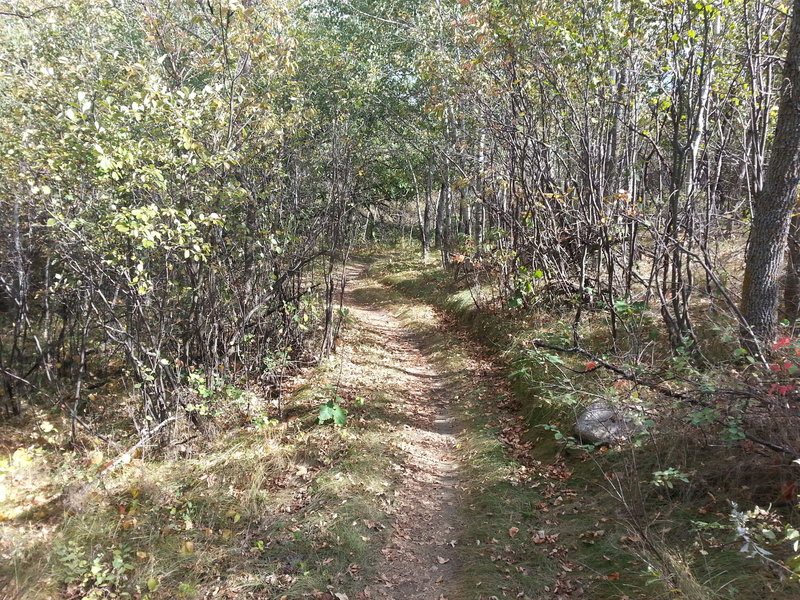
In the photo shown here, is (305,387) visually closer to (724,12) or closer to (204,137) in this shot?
(204,137)

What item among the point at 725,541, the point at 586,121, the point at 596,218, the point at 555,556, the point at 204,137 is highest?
the point at 586,121

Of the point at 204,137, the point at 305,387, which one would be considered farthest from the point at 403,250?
the point at 204,137

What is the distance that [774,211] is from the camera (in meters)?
5.41

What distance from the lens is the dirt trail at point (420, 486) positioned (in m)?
4.66

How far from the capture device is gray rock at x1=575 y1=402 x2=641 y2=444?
547cm

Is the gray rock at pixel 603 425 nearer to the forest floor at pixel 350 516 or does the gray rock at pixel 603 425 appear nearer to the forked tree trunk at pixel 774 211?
the forest floor at pixel 350 516

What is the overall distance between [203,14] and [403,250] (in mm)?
20765

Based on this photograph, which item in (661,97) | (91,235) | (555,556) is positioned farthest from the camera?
(661,97)

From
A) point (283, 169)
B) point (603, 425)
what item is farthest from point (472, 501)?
point (283, 169)

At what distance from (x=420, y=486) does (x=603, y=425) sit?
232 cm

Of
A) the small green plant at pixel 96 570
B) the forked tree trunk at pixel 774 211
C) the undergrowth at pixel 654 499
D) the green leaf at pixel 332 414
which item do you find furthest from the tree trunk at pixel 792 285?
the small green plant at pixel 96 570

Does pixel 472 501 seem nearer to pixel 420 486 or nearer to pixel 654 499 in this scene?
pixel 420 486

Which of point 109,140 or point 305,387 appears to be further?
point 305,387

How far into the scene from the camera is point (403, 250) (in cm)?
2697
